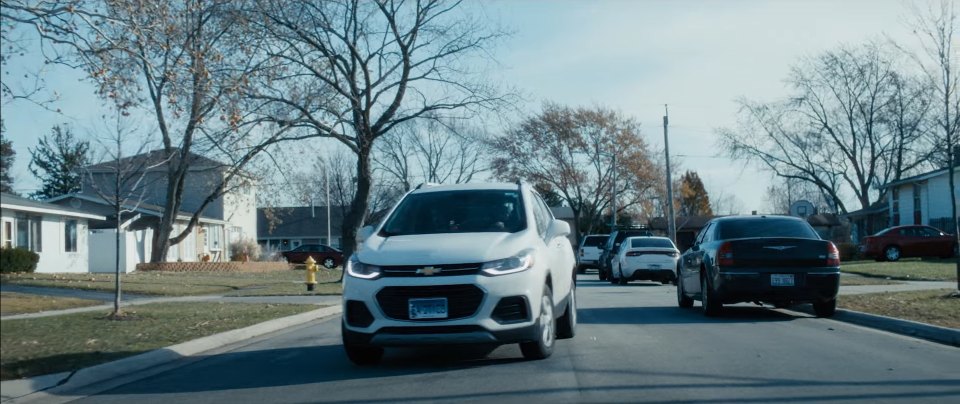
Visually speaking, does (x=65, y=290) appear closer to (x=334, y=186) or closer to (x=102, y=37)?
(x=102, y=37)

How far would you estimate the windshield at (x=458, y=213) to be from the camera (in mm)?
9969

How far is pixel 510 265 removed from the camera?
29.1 feet

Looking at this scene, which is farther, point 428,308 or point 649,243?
point 649,243

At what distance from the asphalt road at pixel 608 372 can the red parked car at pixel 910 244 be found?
27182mm

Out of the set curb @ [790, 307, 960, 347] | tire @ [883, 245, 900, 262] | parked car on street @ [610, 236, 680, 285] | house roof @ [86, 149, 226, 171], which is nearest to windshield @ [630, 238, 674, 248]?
parked car on street @ [610, 236, 680, 285]

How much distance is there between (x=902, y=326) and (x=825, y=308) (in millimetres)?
2005

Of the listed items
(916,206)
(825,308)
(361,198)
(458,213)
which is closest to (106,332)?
(458,213)

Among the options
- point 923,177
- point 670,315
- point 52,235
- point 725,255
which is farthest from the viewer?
point 923,177

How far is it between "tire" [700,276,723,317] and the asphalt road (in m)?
1.77

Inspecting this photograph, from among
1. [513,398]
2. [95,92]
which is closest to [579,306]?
[95,92]

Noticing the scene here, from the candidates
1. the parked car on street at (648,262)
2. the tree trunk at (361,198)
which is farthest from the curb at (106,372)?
the tree trunk at (361,198)

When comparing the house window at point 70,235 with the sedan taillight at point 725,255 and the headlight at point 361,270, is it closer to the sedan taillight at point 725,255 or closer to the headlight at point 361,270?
the sedan taillight at point 725,255

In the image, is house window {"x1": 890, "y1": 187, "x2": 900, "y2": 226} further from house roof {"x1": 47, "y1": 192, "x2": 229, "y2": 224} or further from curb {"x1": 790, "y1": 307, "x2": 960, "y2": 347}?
curb {"x1": 790, "y1": 307, "x2": 960, "y2": 347}

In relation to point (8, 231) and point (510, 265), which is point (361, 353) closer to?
point (510, 265)
